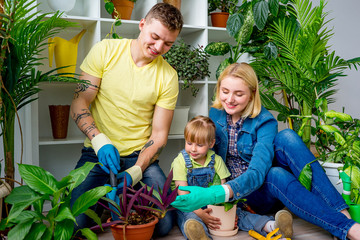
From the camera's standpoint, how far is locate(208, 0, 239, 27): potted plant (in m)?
2.43

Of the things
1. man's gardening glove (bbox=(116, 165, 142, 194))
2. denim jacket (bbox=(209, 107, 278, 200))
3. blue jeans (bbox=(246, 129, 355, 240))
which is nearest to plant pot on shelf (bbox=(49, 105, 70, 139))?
man's gardening glove (bbox=(116, 165, 142, 194))

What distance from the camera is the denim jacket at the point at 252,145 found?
154 centimetres

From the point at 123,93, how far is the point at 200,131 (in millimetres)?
478

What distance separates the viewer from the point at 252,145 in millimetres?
1762

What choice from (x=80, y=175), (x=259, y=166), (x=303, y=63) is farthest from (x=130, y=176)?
(x=303, y=63)

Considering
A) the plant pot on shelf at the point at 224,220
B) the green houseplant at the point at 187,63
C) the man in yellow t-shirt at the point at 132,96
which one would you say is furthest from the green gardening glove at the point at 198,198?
the green houseplant at the point at 187,63

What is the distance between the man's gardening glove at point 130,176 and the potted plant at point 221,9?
130 centimetres

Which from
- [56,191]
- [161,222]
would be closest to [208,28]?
[161,222]

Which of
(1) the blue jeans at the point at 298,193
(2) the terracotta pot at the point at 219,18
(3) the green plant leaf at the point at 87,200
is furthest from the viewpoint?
(2) the terracotta pot at the point at 219,18

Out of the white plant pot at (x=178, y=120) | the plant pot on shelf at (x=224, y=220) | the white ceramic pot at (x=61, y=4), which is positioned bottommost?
the plant pot on shelf at (x=224, y=220)

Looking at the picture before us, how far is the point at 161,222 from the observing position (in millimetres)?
1590

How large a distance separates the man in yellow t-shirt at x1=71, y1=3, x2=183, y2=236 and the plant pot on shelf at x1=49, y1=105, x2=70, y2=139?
28 cm

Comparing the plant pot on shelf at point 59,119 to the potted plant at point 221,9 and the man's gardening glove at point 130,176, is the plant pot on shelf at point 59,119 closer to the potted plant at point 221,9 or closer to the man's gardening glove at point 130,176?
the man's gardening glove at point 130,176

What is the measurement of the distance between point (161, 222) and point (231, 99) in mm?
688
